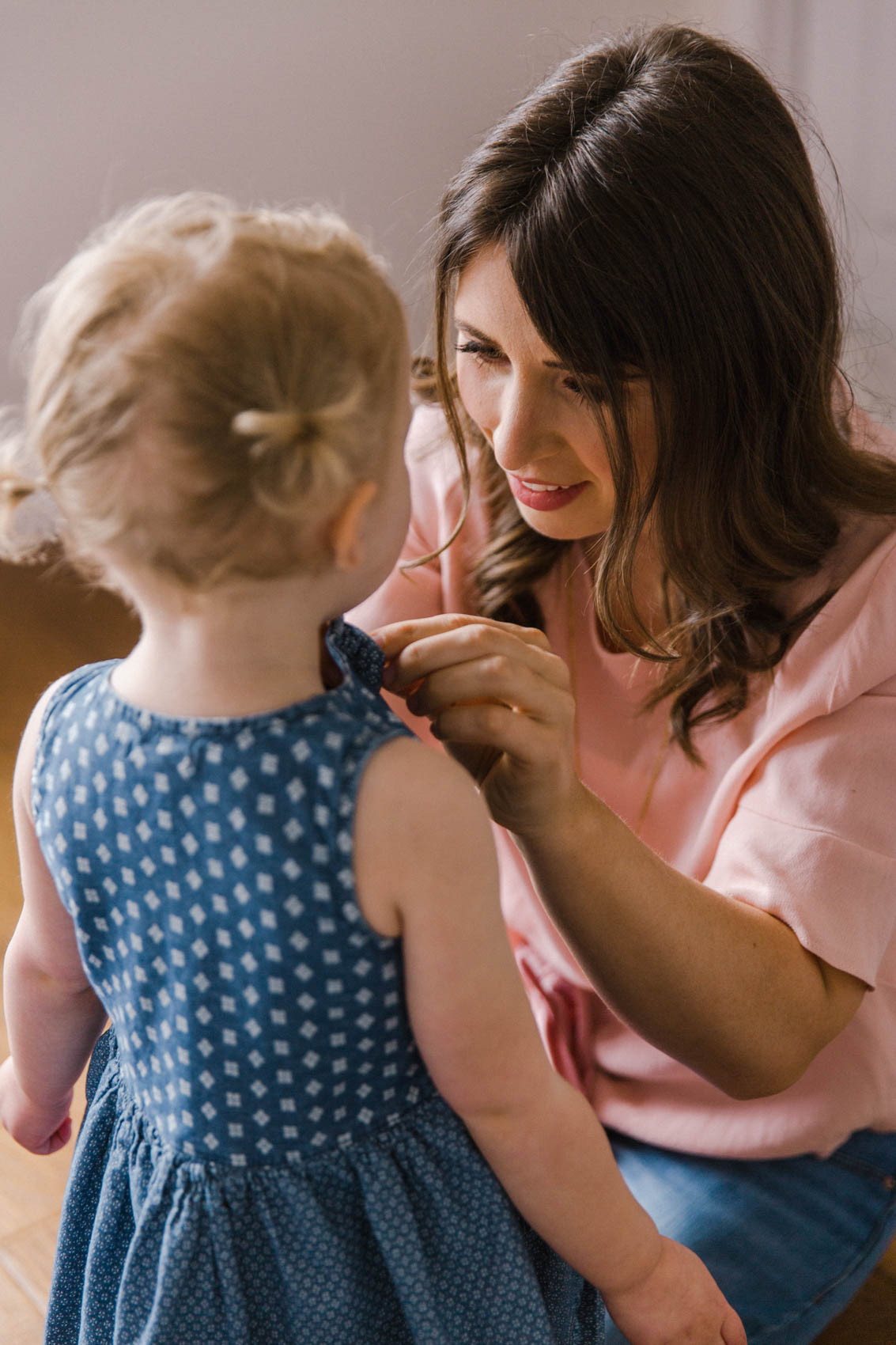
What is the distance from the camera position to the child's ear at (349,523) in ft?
1.77

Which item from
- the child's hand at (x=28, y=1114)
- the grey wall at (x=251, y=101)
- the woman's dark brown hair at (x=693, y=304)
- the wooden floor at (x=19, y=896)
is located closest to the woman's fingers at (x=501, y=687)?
the woman's dark brown hair at (x=693, y=304)

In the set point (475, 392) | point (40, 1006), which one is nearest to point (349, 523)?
point (40, 1006)

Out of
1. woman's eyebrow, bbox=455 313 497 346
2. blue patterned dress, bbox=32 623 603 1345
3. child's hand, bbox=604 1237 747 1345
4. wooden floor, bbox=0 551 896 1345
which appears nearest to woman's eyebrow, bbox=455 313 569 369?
woman's eyebrow, bbox=455 313 497 346

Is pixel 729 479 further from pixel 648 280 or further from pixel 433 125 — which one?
pixel 433 125

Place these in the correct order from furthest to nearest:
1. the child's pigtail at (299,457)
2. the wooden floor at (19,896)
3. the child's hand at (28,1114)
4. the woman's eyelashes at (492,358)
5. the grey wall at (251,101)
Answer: the grey wall at (251,101) < the wooden floor at (19,896) < the woman's eyelashes at (492,358) < the child's hand at (28,1114) < the child's pigtail at (299,457)

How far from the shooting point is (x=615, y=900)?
83 cm

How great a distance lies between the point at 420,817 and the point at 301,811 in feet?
0.17

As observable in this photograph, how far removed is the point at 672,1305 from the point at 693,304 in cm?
61

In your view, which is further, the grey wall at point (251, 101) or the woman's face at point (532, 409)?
the grey wall at point (251, 101)

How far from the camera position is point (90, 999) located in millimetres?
754

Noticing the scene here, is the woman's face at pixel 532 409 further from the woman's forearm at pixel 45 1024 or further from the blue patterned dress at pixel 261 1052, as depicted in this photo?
the woman's forearm at pixel 45 1024

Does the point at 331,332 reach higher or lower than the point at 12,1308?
higher

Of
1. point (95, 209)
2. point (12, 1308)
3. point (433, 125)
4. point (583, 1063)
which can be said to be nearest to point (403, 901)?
point (583, 1063)

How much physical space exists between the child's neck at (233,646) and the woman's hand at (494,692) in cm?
12
